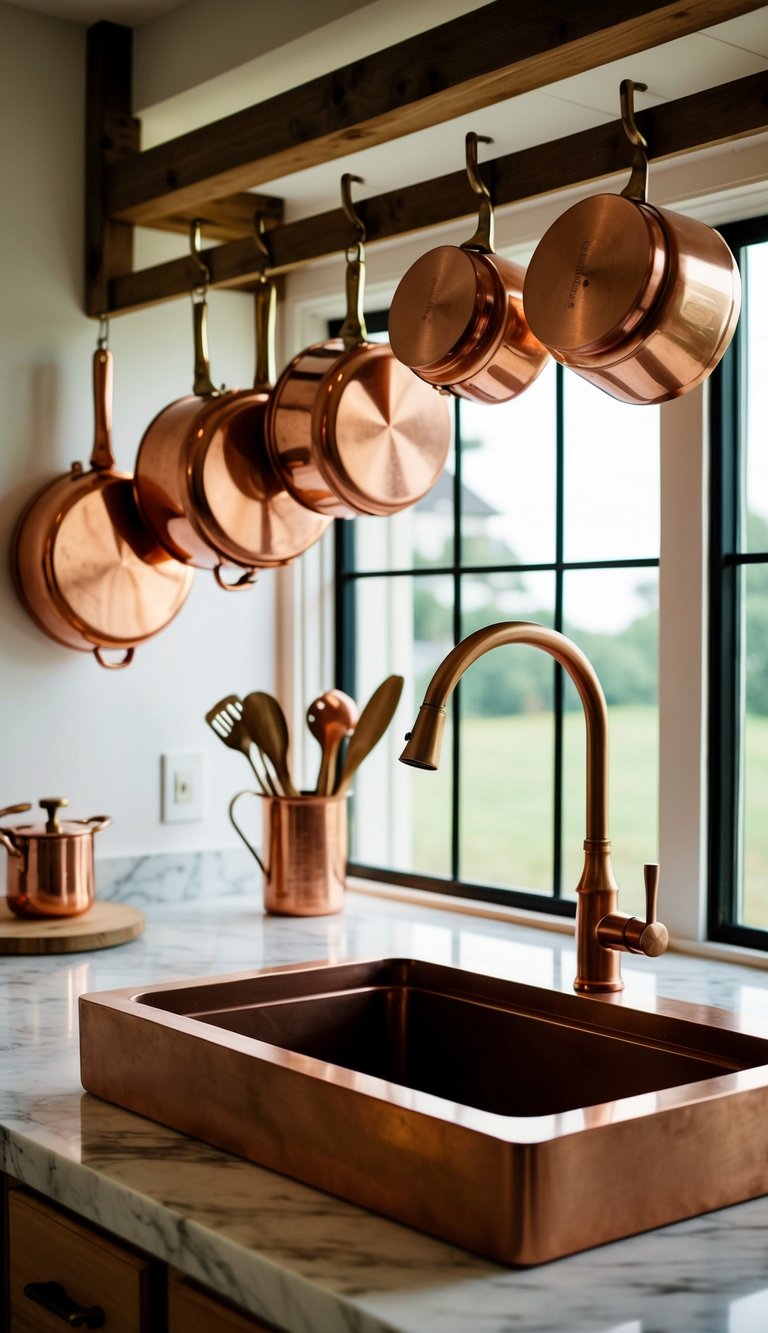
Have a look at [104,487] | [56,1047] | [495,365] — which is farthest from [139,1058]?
[104,487]

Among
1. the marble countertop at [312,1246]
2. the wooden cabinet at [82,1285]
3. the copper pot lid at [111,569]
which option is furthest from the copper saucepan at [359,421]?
the wooden cabinet at [82,1285]

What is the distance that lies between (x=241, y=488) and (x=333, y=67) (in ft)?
1.94

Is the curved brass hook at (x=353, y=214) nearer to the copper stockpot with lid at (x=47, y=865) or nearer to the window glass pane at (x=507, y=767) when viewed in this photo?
→ the copper stockpot with lid at (x=47, y=865)

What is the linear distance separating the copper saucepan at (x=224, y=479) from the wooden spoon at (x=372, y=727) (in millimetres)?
267

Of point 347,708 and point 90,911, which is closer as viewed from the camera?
point 90,911

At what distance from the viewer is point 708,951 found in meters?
1.96

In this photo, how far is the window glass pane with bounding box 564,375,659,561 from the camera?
12.7 meters

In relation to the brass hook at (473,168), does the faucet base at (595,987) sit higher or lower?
lower

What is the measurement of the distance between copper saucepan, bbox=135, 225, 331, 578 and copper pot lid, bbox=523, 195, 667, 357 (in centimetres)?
71

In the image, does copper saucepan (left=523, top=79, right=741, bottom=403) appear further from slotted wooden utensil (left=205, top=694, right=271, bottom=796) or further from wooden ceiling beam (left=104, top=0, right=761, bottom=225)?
slotted wooden utensil (left=205, top=694, right=271, bottom=796)

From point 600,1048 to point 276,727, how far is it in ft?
3.43

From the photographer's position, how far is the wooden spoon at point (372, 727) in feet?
7.45

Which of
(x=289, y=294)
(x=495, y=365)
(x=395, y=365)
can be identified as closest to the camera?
(x=495, y=365)

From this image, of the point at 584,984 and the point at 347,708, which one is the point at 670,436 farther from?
the point at 584,984
